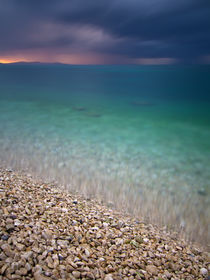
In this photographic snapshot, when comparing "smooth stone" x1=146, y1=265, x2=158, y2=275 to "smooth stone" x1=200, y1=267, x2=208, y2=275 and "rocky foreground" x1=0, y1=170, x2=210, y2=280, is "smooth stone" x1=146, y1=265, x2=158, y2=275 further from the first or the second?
"smooth stone" x1=200, y1=267, x2=208, y2=275

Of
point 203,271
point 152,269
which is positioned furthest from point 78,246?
point 203,271

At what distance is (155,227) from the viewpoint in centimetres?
422

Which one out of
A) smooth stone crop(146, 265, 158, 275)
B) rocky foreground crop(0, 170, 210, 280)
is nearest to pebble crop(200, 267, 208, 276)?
rocky foreground crop(0, 170, 210, 280)

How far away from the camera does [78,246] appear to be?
2.81 m

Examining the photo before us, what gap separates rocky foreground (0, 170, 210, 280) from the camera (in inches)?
94.2

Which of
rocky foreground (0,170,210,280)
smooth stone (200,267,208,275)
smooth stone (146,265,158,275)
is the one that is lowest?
smooth stone (200,267,208,275)

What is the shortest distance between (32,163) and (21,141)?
10.4 feet

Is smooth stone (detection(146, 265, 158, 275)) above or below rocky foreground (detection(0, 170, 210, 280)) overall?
below

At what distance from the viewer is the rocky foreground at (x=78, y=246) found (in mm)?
2393

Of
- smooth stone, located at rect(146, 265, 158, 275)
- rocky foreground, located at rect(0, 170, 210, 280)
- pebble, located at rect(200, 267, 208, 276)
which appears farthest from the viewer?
pebble, located at rect(200, 267, 208, 276)

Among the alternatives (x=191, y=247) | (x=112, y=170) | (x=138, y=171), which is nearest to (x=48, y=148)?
(x=112, y=170)

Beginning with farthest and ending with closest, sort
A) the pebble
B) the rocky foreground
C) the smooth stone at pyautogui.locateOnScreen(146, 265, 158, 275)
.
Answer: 1. the pebble
2. the smooth stone at pyautogui.locateOnScreen(146, 265, 158, 275)
3. the rocky foreground

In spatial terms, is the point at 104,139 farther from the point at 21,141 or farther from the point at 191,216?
the point at 191,216

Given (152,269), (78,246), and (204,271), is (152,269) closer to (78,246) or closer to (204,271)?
(204,271)
